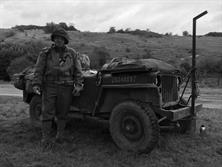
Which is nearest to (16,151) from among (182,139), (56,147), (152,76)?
(56,147)

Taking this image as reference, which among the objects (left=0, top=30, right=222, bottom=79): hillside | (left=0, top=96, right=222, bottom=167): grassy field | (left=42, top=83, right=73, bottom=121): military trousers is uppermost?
(left=0, top=30, right=222, bottom=79): hillside

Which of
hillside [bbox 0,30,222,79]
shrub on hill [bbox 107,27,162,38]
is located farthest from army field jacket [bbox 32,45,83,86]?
shrub on hill [bbox 107,27,162,38]

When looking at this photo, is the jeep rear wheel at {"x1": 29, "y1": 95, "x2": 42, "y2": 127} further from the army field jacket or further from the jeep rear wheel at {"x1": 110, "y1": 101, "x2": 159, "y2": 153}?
the jeep rear wheel at {"x1": 110, "y1": 101, "x2": 159, "y2": 153}

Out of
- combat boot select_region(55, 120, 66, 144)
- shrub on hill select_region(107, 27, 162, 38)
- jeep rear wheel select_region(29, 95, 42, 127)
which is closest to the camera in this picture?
combat boot select_region(55, 120, 66, 144)

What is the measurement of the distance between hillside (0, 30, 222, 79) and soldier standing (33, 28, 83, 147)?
823 inches

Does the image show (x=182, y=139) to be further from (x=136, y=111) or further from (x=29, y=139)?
(x=29, y=139)

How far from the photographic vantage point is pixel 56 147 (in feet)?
17.1

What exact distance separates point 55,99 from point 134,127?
1351 mm

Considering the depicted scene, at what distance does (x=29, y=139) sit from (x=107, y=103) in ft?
4.99

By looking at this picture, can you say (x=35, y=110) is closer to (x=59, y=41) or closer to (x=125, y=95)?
(x=59, y=41)

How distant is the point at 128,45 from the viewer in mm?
46438

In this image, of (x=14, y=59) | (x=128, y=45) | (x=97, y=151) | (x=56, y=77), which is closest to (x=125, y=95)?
(x=97, y=151)

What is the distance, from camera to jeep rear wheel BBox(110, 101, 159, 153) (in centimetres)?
473

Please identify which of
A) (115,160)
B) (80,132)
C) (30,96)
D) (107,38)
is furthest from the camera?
(107,38)
